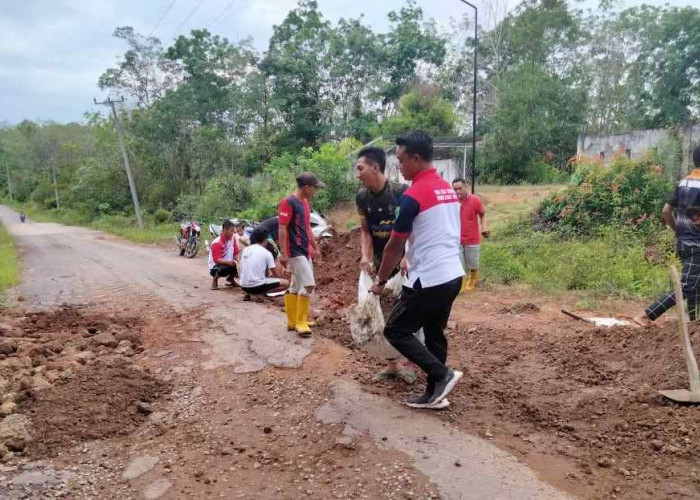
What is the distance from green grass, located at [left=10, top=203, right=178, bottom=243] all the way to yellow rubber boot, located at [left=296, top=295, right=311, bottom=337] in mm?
15690

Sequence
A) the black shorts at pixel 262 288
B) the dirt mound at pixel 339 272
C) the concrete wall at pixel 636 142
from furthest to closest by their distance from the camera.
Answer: the concrete wall at pixel 636 142 → the dirt mound at pixel 339 272 → the black shorts at pixel 262 288

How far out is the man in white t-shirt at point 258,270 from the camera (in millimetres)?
7195

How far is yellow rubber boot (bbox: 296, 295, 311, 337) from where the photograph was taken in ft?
17.7

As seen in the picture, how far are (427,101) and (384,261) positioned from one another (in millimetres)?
25035

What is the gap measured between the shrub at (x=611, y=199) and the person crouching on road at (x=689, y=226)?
649cm

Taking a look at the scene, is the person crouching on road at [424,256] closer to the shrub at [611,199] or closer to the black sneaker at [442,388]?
the black sneaker at [442,388]

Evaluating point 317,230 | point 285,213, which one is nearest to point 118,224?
point 317,230

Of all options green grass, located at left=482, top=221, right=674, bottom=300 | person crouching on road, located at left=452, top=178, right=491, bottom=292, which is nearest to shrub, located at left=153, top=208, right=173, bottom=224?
green grass, located at left=482, top=221, right=674, bottom=300

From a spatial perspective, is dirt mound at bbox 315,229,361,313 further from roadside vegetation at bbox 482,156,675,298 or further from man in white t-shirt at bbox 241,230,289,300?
roadside vegetation at bbox 482,156,675,298

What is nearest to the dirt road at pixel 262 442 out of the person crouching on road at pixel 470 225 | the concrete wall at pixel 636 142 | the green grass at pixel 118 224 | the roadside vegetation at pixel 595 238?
the person crouching on road at pixel 470 225

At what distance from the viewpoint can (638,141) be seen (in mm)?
17641

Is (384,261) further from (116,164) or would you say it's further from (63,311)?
(116,164)

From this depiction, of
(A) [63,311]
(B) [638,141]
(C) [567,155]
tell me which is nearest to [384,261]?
(A) [63,311]

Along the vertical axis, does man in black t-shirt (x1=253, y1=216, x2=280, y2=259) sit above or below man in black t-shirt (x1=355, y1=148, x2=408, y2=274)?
below
